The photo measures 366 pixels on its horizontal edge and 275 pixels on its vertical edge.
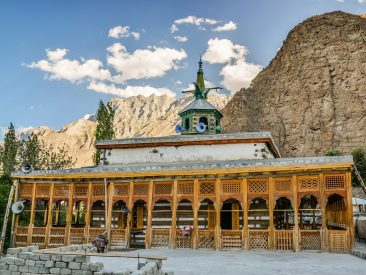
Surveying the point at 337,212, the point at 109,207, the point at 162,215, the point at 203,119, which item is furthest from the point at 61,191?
the point at 337,212

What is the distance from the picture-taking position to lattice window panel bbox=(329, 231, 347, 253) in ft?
59.8

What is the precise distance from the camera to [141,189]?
73.9 ft

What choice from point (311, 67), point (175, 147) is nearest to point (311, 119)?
point (311, 67)

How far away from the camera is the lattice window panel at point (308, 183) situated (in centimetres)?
1950

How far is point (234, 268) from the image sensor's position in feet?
45.0

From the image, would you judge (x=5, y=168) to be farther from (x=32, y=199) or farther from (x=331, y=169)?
(x=331, y=169)

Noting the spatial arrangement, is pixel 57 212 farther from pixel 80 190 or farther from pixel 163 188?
pixel 163 188

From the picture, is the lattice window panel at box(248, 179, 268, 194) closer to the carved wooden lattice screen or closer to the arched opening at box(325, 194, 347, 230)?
the carved wooden lattice screen

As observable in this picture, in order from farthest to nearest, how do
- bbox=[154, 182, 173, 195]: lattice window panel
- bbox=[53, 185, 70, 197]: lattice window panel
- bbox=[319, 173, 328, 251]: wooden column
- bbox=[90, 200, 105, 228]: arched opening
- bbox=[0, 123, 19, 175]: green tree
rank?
bbox=[0, 123, 19, 175]: green tree → bbox=[90, 200, 105, 228]: arched opening → bbox=[53, 185, 70, 197]: lattice window panel → bbox=[154, 182, 173, 195]: lattice window panel → bbox=[319, 173, 328, 251]: wooden column

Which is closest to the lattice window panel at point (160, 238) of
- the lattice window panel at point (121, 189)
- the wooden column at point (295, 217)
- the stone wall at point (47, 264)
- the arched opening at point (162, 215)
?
the arched opening at point (162, 215)

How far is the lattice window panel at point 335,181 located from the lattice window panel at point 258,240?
13.2ft

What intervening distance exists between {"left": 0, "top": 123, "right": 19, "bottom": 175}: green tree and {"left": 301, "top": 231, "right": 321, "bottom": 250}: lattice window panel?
47.5 m

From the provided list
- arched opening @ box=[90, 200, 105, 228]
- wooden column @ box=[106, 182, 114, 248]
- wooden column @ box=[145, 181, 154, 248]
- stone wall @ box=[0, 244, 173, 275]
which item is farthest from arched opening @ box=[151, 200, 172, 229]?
stone wall @ box=[0, 244, 173, 275]

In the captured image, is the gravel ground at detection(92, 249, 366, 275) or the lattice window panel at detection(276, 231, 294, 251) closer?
the gravel ground at detection(92, 249, 366, 275)
